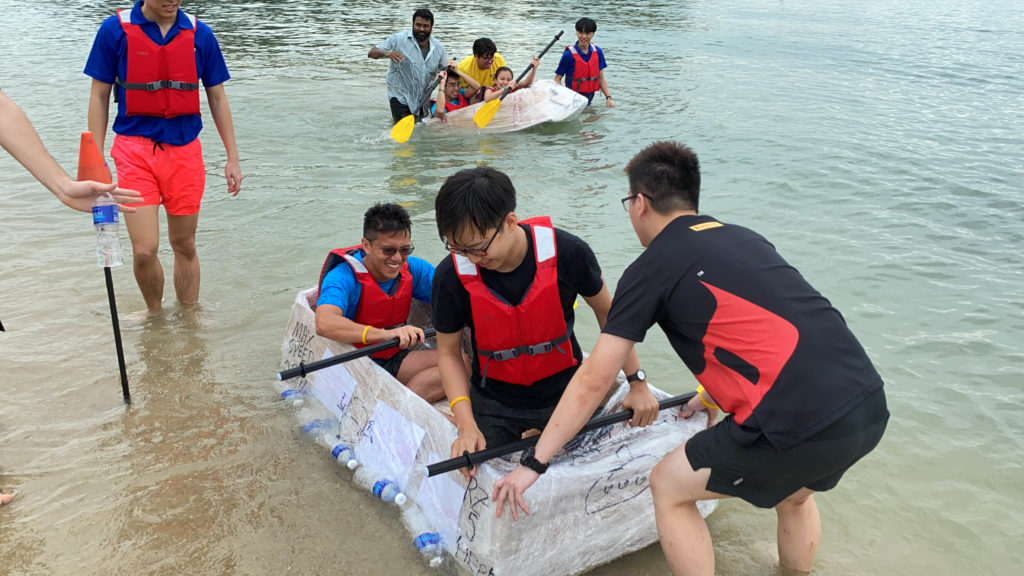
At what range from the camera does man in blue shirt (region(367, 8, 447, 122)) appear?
30.3 feet

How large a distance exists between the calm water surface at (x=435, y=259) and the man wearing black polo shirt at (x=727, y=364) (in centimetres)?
76

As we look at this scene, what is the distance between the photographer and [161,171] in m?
4.61

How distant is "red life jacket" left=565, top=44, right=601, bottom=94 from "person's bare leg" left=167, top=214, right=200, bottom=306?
7.25 metres

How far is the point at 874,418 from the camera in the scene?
2.39 m

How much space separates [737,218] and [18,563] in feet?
20.6

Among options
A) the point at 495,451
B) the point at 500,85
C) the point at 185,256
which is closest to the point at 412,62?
the point at 500,85

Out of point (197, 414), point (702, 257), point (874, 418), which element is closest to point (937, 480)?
point (874, 418)

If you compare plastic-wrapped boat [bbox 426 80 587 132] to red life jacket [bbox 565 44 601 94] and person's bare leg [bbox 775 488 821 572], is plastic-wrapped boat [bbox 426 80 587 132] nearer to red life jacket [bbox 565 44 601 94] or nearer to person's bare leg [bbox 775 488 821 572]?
red life jacket [bbox 565 44 601 94]

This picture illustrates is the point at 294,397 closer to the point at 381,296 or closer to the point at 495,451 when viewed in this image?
the point at 381,296

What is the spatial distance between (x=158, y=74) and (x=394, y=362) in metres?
2.17

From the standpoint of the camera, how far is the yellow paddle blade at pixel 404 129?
31.6 ft

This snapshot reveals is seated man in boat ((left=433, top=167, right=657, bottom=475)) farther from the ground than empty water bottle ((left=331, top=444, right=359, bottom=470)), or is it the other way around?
Result: seated man in boat ((left=433, top=167, right=657, bottom=475))

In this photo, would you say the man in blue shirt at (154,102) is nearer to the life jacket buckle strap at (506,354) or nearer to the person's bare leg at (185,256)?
the person's bare leg at (185,256)

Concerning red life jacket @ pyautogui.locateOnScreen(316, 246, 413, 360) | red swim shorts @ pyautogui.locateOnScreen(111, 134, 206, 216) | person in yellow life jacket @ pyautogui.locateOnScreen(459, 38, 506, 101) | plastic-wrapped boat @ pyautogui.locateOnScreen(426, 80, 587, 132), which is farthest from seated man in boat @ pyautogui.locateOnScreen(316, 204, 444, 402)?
person in yellow life jacket @ pyautogui.locateOnScreen(459, 38, 506, 101)
